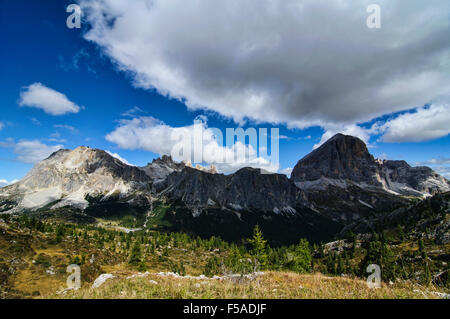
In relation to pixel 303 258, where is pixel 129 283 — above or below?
above

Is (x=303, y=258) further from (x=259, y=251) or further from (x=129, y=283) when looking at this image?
(x=129, y=283)

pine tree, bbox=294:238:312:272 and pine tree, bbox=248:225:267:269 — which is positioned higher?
pine tree, bbox=248:225:267:269

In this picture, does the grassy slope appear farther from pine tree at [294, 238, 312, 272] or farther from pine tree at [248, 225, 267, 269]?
pine tree at [294, 238, 312, 272]

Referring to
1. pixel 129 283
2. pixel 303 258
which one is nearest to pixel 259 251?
pixel 303 258

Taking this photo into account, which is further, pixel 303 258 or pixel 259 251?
pixel 303 258

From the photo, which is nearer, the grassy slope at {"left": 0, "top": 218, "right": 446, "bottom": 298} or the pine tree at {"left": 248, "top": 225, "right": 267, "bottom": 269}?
the grassy slope at {"left": 0, "top": 218, "right": 446, "bottom": 298}

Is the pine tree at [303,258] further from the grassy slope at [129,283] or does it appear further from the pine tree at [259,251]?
the grassy slope at [129,283]

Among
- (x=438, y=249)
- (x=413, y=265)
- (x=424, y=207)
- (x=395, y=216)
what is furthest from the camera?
(x=395, y=216)

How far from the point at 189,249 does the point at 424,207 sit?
194632 millimetres

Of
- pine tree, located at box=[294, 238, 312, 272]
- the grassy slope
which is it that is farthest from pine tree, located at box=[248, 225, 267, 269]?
the grassy slope

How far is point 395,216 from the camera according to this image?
Answer: 179875 mm

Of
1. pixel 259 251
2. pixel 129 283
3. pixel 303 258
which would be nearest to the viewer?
pixel 129 283
